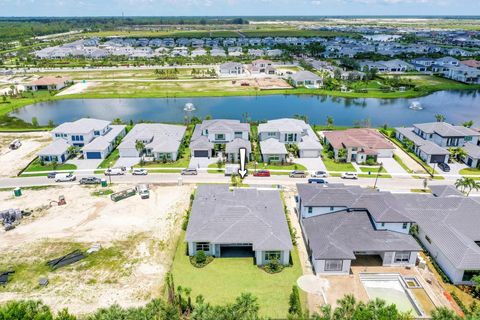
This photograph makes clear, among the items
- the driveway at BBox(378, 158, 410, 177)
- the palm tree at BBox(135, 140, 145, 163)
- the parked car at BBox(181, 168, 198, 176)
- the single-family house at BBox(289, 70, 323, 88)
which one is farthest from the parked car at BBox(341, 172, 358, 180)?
the single-family house at BBox(289, 70, 323, 88)

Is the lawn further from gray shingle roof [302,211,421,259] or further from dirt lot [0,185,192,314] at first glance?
gray shingle roof [302,211,421,259]

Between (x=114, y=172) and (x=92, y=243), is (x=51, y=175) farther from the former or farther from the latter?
(x=92, y=243)

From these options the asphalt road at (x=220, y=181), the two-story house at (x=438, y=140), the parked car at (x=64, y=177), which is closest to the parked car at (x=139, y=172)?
the asphalt road at (x=220, y=181)

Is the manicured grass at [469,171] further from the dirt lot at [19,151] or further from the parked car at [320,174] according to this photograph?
the dirt lot at [19,151]

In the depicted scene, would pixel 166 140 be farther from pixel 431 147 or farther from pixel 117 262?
Result: pixel 431 147

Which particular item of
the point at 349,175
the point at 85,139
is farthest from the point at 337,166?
the point at 85,139

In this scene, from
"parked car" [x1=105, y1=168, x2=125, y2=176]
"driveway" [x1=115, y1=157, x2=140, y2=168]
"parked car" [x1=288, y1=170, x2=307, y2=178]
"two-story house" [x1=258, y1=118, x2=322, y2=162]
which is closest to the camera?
"parked car" [x1=288, y1=170, x2=307, y2=178]
